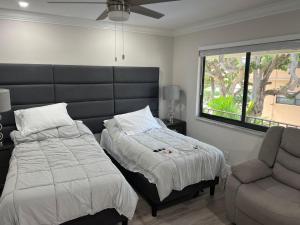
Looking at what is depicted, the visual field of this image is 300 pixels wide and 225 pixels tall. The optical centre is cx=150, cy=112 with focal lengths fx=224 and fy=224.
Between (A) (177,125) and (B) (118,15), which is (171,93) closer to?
(A) (177,125)

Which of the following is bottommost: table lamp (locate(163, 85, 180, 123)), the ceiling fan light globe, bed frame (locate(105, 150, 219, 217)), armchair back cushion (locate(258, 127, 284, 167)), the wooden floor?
the wooden floor

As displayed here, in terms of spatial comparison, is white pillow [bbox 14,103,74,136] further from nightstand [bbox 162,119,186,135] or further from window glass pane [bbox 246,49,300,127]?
window glass pane [bbox 246,49,300,127]

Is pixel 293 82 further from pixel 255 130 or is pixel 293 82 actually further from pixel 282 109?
pixel 255 130

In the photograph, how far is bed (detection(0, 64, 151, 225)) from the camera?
3.10 metres

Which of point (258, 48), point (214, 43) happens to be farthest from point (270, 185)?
point (214, 43)

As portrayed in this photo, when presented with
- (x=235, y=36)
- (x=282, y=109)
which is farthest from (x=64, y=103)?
(x=282, y=109)

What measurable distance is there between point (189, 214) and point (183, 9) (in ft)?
8.27

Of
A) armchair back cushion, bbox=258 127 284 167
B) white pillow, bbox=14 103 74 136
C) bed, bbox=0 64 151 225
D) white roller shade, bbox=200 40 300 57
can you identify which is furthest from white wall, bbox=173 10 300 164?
white pillow, bbox=14 103 74 136

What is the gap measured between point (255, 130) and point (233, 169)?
0.89m

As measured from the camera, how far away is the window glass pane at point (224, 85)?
3357mm

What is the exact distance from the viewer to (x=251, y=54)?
Answer: 3.10m

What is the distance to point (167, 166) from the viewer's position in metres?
2.41

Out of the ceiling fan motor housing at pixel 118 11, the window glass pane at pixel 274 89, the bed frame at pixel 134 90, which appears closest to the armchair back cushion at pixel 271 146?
the window glass pane at pixel 274 89

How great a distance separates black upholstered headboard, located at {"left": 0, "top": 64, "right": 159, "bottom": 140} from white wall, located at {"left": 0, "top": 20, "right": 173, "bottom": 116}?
0.15m
